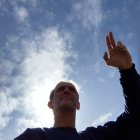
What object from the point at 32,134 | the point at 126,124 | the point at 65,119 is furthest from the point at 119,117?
the point at 32,134

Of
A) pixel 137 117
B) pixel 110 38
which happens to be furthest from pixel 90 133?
pixel 110 38

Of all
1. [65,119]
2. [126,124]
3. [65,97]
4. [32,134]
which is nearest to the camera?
[32,134]

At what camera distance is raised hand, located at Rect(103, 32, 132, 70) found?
652 cm

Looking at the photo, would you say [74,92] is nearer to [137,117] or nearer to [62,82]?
[62,82]

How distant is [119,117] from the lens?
6844 mm

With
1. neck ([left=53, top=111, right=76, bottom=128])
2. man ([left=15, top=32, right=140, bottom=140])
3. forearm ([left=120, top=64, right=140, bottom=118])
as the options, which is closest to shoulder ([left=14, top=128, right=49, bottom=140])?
man ([left=15, top=32, right=140, bottom=140])

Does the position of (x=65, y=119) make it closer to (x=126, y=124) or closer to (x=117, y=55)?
(x=126, y=124)

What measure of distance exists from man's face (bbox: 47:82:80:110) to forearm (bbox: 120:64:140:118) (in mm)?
1298

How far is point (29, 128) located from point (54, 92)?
1.86 metres

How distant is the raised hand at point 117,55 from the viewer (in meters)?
6.52

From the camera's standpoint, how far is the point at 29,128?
5727 mm

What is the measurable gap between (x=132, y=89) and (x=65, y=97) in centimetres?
163

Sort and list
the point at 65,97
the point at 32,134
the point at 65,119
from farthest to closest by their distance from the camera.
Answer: the point at 65,97, the point at 65,119, the point at 32,134

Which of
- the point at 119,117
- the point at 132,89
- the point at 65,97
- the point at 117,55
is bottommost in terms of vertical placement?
the point at 119,117
